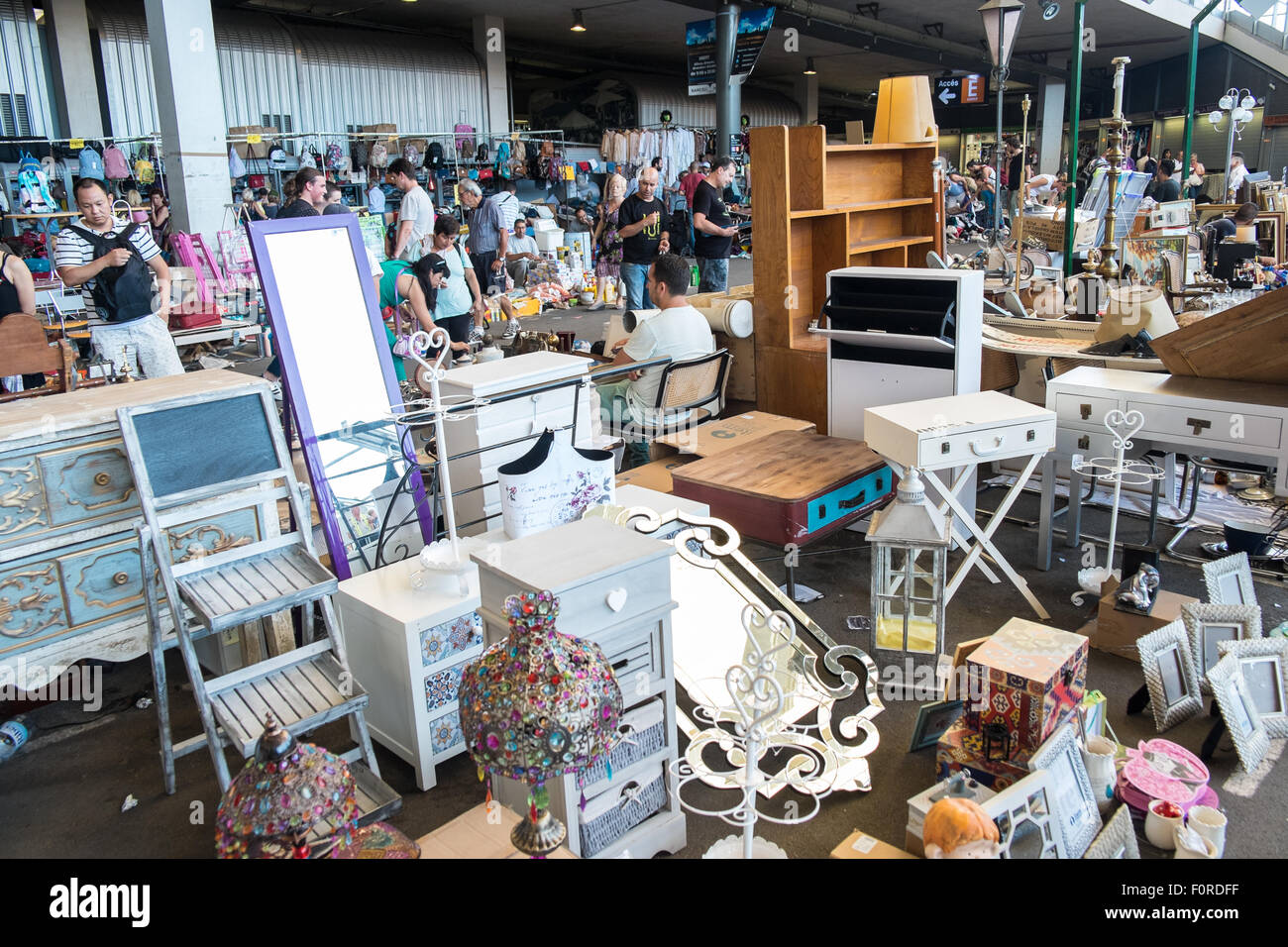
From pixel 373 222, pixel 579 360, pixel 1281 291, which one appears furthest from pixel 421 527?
pixel 373 222

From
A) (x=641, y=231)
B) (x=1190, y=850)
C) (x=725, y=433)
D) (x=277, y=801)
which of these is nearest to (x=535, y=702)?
(x=277, y=801)

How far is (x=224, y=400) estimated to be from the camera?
3.11 meters

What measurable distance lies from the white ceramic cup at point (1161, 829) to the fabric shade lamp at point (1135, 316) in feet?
10.6

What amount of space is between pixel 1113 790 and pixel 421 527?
2.72 m

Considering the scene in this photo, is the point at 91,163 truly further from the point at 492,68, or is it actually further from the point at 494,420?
the point at 494,420

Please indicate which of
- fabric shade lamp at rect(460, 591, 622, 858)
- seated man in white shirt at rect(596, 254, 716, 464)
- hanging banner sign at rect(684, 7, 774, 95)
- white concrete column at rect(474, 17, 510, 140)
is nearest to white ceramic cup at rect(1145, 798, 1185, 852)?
fabric shade lamp at rect(460, 591, 622, 858)

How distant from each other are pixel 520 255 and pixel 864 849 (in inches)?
440

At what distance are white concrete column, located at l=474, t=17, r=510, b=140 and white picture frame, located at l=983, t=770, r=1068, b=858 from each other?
14830 mm

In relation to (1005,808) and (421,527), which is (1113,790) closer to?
(1005,808)

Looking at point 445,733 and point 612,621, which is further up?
point 612,621

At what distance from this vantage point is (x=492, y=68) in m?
16.1

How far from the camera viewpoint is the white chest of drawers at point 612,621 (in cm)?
228

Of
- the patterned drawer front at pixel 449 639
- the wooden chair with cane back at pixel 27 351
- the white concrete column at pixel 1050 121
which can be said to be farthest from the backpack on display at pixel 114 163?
the white concrete column at pixel 1050 121

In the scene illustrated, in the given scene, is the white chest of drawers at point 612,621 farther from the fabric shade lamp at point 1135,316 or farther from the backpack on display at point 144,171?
the backpack on display at point 144,171
